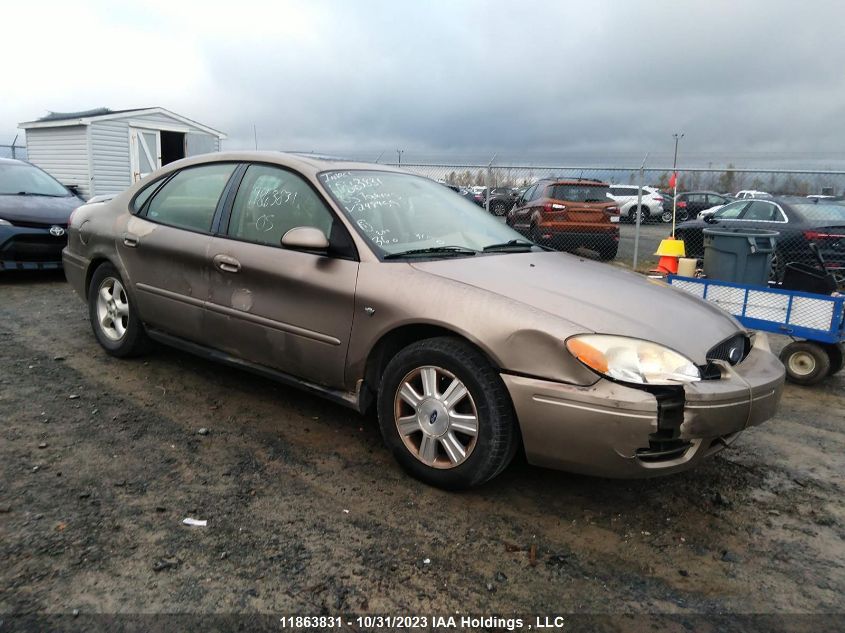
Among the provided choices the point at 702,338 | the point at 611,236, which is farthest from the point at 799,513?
the point at 611,236

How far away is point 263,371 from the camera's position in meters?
3.69

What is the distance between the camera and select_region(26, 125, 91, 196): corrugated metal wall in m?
19.0

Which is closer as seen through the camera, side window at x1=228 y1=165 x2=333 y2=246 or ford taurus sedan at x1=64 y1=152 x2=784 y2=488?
ford taurus sedan at x1=64 y1=152 x2=784 y2=488

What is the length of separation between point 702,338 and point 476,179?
34.4 ft

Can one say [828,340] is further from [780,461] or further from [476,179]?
[476,179]

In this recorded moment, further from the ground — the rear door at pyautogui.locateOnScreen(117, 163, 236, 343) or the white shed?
the white shed

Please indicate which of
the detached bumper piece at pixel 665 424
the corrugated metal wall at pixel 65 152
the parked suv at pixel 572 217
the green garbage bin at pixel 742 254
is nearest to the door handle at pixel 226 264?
the detached bumper piece at pixel 665 424

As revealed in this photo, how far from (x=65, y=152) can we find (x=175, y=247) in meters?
18.9

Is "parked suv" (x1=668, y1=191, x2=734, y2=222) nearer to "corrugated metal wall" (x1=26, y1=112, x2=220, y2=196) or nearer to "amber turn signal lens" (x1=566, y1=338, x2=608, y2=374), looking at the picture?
"corrugated metal wall" (x1=26, y1=112, x2=220, y2=196)

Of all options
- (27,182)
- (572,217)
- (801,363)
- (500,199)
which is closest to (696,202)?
(500,199)

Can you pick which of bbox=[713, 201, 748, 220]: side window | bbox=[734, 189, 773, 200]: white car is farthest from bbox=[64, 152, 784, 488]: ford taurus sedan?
bbox=[734, 189, 773, 200]: white car

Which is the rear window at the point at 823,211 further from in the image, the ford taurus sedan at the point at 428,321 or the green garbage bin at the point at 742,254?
the ford taurus sedan at the point at 428,321

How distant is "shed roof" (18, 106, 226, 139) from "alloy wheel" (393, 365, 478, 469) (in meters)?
19.3

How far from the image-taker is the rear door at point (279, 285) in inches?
130
